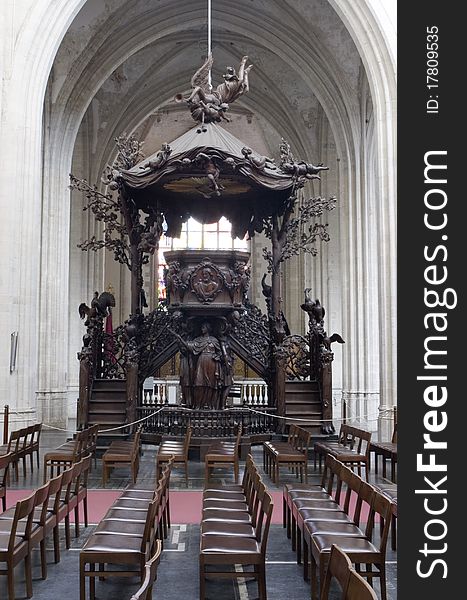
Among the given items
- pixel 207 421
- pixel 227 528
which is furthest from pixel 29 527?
pixel 207 421

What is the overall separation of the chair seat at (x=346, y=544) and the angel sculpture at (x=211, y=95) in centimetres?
786

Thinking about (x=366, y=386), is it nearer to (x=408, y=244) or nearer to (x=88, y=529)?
(x=88, y=529)

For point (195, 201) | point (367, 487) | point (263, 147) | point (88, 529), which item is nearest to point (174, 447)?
point (88, 529)

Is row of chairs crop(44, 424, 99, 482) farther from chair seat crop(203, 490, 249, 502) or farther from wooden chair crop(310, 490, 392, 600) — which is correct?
wooden chair crop(310, 490, 392, 600)

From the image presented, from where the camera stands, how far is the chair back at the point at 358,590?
2.73 metres

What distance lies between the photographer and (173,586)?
16.1ft

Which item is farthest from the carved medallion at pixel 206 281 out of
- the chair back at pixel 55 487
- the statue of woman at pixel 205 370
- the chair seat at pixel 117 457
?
the chair back at pixel 55 487

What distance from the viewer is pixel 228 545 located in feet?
14.6

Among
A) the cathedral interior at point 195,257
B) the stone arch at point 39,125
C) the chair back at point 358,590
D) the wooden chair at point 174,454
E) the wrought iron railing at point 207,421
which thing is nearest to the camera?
the chair back at point 358,590

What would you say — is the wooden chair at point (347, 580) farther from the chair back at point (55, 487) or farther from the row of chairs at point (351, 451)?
the row of chairs at point (351, 451)

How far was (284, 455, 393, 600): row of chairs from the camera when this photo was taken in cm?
427

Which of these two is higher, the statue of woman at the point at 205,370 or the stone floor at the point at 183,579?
the statue of woman at the point at 205,370

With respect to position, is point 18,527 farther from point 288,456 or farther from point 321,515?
point 288,456

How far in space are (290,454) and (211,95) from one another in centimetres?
585
